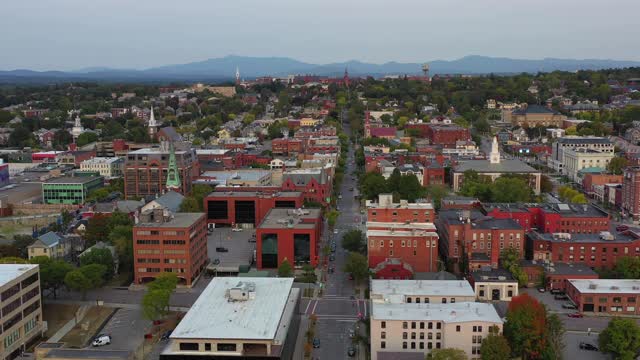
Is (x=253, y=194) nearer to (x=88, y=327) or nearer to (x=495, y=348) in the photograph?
(x=88, y=327)

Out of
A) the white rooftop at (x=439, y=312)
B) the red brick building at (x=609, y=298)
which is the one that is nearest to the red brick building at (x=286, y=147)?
the red brick building at (x=609, y=298)

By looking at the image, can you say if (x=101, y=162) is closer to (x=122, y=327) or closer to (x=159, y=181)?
(x=159, y=181)

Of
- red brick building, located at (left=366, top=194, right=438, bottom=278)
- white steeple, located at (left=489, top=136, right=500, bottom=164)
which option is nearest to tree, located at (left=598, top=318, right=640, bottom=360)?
red brick building, located at (left=366, top=194, right=438, bottom=278)

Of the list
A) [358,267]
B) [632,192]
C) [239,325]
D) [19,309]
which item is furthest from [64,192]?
[632,192]

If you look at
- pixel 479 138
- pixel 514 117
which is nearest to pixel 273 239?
pixel 479 138

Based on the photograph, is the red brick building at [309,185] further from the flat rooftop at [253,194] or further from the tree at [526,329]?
the tree at [526,329]
